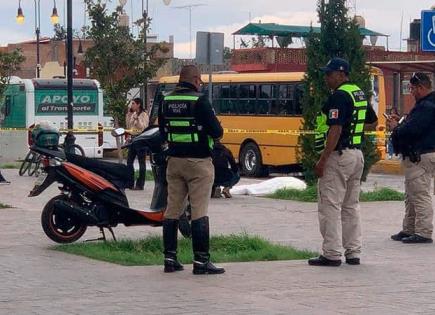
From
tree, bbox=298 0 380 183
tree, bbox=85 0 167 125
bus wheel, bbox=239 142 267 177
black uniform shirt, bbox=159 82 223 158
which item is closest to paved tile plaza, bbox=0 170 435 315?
black uniform shirt, bbox=159 82 223 158

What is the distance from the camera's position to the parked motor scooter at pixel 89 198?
13.6 metres

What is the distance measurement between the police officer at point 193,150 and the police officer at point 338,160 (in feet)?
4.00

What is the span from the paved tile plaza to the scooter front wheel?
0.55 feet

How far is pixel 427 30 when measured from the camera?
16156 mm

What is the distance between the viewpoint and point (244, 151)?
104ft

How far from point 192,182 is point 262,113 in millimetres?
20209

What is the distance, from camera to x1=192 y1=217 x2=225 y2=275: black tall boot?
1128 centimetres

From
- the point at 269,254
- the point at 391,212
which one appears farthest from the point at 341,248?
the point at 391,212

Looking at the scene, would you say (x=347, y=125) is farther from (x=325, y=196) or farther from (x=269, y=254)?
(x=269, y=254)

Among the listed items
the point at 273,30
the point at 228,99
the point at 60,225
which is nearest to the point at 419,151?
the point at 60,225

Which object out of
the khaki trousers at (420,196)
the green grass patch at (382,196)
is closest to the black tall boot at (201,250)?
the khaki trousers at (420,196)

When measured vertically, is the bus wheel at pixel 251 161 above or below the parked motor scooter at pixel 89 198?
below

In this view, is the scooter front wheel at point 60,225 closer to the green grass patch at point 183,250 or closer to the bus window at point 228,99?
the green grass patch at point 183,250

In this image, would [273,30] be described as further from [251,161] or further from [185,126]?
[185,126]
